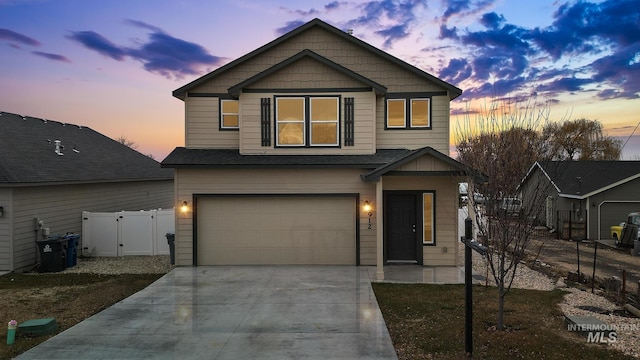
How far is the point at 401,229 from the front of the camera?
1205cm

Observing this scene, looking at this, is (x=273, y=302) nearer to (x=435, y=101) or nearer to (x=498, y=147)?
(x=498, y=147)

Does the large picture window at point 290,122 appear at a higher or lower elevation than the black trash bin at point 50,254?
higher

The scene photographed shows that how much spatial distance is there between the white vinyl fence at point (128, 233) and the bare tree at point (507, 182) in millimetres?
10936

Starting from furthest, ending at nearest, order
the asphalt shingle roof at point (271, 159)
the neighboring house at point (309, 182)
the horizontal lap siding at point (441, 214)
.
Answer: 1. the neighboring house at point (309, 182)
2. the horizontal lap siding at point (441, 214)
3. the asphalt shingle roof at point (271, 159)

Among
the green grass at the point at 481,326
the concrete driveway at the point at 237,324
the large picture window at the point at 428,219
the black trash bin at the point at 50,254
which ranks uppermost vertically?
the large picture window at the point at 428,219

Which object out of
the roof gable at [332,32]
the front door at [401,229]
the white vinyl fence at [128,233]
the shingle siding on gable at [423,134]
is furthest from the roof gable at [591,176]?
the white vinyl fence at [128,233]

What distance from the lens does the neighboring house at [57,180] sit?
11422 millimetres

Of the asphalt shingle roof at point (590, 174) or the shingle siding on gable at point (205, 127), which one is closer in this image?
the shingle siding on gable at point (205, 127)

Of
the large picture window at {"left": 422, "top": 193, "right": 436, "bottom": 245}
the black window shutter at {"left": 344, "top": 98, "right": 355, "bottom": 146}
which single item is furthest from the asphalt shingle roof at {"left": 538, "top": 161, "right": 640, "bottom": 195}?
the black window shutter at {"left": 344, "top": 98, "right": 355, "bottom": 146}

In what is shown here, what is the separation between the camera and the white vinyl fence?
13.8 m

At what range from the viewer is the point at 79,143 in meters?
17.6

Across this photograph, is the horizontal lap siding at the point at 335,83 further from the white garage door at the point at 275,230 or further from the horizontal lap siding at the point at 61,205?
the horizontal lap siding at the point at 61,205

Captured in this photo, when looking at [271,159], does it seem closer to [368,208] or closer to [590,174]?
[368,208]

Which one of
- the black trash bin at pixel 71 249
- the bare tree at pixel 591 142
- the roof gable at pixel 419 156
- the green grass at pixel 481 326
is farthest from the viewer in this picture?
the bare tree at pixel 591 142
